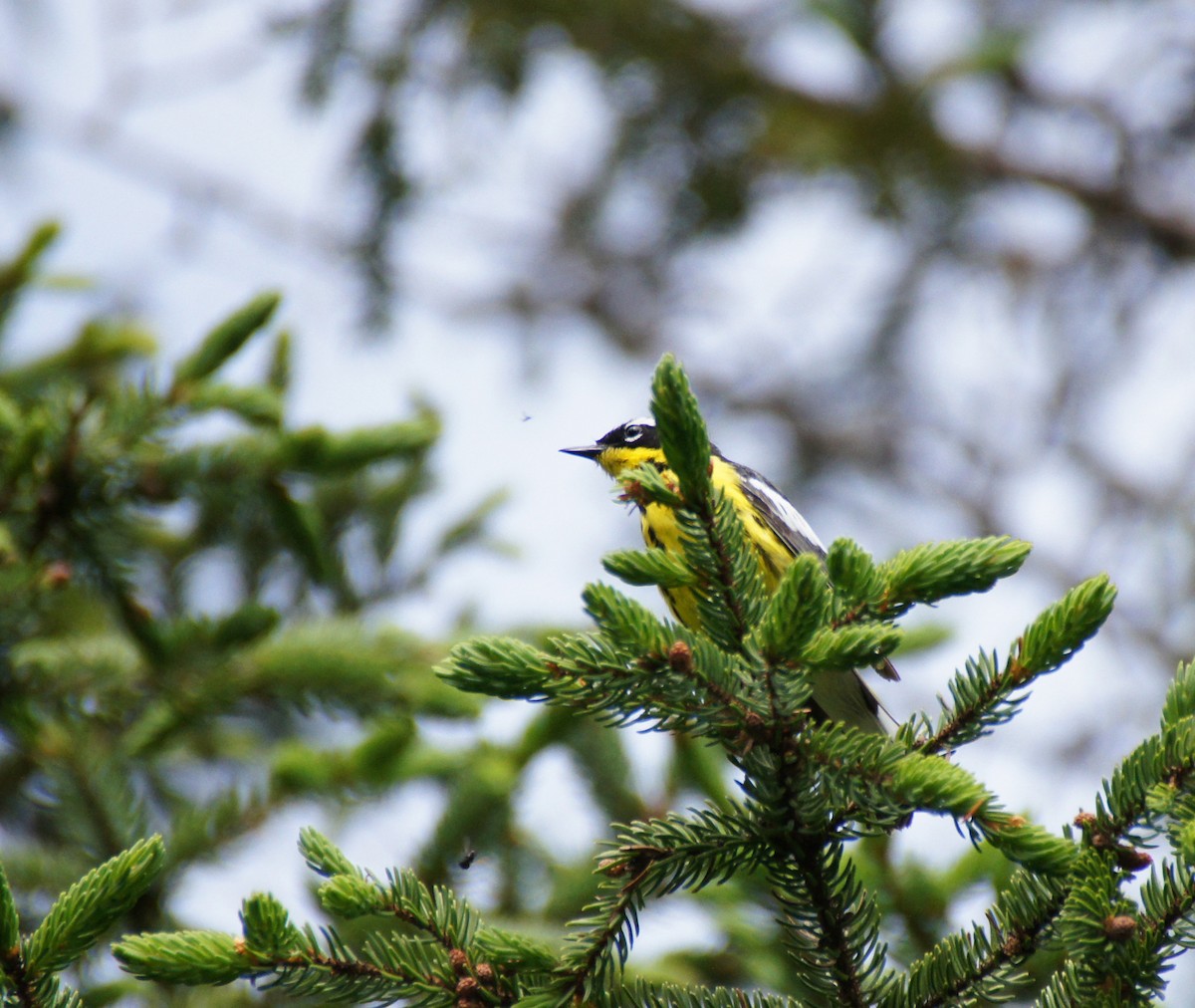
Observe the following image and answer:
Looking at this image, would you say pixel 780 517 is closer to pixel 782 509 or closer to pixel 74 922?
pixel 782 509

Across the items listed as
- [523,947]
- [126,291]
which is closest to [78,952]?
[523,947]

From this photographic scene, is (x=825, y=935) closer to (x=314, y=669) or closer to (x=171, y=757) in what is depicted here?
(x=314, y=669)

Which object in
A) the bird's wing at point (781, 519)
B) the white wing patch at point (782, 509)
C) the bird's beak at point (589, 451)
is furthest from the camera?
the bird's beak at point (589, 451)

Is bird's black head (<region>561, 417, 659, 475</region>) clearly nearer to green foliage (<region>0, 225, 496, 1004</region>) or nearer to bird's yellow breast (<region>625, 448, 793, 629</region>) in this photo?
bird's yellow breast (<region>625, 448, 793, 629</region>)

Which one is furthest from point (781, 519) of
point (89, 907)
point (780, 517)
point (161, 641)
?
point (89, 907)

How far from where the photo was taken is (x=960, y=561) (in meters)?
1.56

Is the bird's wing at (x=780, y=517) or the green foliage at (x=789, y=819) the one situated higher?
the green foliage at (x=789, y=819)

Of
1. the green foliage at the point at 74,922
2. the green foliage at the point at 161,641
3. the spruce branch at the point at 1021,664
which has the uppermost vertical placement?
the spruce branch at the point at 1021,664

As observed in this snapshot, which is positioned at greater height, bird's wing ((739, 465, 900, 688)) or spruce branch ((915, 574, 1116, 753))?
spruce branch ((915, 574, 1116, 753))

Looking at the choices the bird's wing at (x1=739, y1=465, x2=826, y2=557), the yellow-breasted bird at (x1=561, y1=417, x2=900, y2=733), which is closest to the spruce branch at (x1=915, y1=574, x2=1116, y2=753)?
the yellow-breasted bird at (x1=561, y1=417, x2=900, y2=733)

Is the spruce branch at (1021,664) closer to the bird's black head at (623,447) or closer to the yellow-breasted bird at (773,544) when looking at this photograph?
the yellow-breasted bird at (773,544)

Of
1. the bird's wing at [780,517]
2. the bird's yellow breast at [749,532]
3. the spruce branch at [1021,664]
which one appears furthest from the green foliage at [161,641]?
the spruce branch at [1021,664]

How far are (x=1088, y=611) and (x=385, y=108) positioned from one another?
3.67 meters

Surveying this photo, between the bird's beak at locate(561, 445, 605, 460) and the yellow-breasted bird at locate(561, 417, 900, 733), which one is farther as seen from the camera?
the bird's beak at locate(561, 445, 605, 460)
